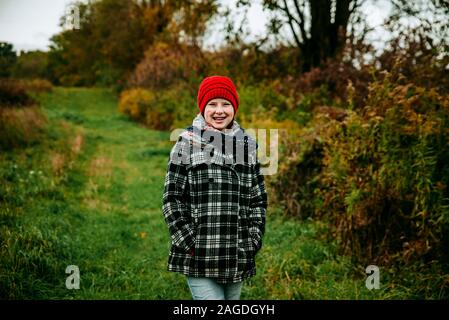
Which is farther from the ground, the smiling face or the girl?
the smiling face

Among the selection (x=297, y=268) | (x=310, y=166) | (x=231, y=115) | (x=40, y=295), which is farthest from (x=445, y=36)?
(x=40, y=295)

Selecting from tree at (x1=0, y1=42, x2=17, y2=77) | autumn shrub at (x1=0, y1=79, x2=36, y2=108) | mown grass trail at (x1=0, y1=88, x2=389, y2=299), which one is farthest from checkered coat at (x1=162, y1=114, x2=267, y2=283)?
tree at (x1=0, y1=42, x2=17, y2=77)

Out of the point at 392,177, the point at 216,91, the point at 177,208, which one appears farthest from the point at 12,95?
the point at 177,208

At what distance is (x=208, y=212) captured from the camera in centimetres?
258

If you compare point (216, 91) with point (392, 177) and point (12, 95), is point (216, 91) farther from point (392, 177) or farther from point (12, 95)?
point (12, 95)

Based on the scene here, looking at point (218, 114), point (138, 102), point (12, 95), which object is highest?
point (138, 102)

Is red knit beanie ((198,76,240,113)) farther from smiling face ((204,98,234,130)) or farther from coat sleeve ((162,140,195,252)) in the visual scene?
coat sleeve ((162,140,195,252))

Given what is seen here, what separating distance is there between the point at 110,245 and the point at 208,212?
142 inches

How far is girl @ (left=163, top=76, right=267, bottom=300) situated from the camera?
2.57 m

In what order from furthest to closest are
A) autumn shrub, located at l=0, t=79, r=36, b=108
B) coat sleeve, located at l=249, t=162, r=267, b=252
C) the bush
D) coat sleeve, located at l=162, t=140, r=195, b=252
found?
1. autumn shrub, located at l=0, t=79, r=36, b=108
2. the bush
3. coat sleeve, located at l=249, t=162, r=267, b=252
4. coat sleeve, located at l=162, t=140, r=195, b=252

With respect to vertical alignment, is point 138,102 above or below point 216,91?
above

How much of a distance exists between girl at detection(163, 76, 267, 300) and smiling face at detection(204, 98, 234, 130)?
0.21 feet

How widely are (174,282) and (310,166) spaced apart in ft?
10.5

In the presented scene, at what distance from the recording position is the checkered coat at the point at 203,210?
2562 mm
